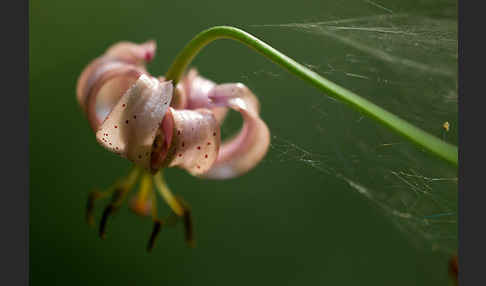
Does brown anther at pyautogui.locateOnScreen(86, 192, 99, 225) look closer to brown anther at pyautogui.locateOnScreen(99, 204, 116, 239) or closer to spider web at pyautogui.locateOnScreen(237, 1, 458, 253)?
brown anther at pyautogui.locateOnScreen(99, 204, 116, 239)

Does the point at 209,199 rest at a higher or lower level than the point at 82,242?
higher

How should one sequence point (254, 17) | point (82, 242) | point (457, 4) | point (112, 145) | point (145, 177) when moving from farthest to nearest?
point (82, 242) < point (145, 177) < point (254, 17) < point (112, 145) < point (457, 4)

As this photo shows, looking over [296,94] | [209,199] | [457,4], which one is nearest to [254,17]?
[296,94]

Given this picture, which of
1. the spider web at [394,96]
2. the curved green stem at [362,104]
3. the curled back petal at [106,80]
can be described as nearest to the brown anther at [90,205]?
the curled back petal at [106,80]

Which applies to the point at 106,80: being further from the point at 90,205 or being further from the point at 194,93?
the point at 90,205

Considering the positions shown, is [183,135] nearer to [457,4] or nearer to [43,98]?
[457,4]
